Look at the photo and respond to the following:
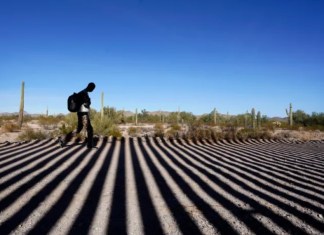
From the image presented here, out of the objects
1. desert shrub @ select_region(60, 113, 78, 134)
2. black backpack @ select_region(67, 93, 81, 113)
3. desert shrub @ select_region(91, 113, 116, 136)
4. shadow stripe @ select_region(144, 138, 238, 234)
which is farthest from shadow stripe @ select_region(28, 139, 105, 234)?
desert shrub @ select_region(91, 113, 116, 136)

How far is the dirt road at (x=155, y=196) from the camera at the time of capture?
10.6 feet

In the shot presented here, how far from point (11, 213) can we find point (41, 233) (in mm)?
677

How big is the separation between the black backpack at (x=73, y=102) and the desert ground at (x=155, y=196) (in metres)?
1.25

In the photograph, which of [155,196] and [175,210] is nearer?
[175,210]

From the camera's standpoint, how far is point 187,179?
5473mm

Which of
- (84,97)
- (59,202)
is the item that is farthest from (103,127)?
(59,202)

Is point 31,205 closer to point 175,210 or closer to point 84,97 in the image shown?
point 175,210

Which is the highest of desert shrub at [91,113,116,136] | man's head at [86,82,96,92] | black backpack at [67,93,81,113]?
man's head at [86,82,96,92]

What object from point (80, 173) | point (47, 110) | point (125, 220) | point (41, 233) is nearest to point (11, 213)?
point (41, 233)

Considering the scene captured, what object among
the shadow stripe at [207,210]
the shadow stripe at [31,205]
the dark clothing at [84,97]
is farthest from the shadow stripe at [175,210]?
the dark clothing at [84,97]

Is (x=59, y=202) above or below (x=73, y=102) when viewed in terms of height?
below

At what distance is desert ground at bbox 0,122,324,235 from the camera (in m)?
3.21

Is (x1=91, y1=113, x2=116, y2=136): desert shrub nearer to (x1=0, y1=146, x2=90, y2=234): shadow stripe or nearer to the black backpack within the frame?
the black backpack

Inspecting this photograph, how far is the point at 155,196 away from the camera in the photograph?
170 inches
